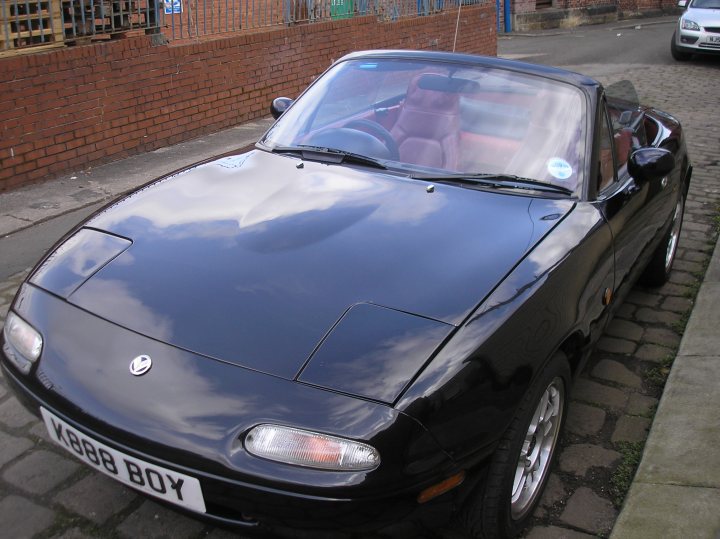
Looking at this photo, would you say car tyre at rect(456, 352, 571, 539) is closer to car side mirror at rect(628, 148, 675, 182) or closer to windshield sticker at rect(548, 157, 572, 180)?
windshield sticker at rect(548, 157, 572, 180)

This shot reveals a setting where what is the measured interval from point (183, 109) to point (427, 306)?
615 cm

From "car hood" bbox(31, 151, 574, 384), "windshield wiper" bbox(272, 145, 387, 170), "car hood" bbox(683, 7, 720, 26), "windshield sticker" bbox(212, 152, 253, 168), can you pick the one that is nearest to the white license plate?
"car hood" bbox(31, 151, 574, 384)

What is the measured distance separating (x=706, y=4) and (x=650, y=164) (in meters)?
14.8

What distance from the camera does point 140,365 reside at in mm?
2203

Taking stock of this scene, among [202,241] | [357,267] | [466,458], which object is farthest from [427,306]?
[202,241]

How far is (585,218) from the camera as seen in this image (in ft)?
9.89

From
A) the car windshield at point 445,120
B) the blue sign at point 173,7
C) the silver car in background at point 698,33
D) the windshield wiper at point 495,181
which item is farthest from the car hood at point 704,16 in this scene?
the windshield wiper at point 495,181

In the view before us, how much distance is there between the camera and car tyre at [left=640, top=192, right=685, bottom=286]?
4.54m

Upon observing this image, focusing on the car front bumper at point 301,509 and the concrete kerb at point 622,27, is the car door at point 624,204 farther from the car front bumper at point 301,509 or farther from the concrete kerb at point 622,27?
the concrete kerb at point 622,27

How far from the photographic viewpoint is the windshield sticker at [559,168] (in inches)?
126

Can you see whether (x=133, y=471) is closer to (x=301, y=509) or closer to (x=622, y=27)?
(x=301, y=509)

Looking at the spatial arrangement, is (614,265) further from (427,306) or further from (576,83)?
(427,306)

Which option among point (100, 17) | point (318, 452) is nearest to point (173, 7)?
point (100, 17)

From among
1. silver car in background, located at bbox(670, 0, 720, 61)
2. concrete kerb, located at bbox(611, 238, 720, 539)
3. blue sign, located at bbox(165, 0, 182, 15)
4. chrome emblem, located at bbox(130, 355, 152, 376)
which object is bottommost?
concrete kerb, located at bbox(611, 238, 720, 539)
